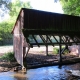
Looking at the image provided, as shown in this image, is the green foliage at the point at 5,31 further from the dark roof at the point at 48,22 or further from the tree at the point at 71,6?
the dark roof at the point at 48,22

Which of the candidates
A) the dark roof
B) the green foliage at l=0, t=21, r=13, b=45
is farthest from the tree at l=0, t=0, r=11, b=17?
the green foliage at l=0, t=21, r=13, b=45

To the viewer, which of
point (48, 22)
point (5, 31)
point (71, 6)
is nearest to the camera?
point (48, 22)

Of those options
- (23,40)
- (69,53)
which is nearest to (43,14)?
(23,40)

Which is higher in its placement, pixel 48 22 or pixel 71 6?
pixel 71 6

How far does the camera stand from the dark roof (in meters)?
19.3

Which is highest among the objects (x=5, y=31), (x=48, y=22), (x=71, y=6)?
(x=71, y=6)

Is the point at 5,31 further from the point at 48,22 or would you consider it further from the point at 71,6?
the point at 48,22

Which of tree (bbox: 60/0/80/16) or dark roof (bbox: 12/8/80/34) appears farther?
tree (bbox: 60/0/80/16)

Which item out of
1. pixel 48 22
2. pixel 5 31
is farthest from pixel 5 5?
pixel 5 31

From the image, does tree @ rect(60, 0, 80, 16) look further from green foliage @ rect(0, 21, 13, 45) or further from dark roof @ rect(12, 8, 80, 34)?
green foliage @ rect(0, 21, 13, 45)

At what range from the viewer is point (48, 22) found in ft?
69.2

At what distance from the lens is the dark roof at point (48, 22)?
19328 mm

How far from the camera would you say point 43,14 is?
20.7 metres

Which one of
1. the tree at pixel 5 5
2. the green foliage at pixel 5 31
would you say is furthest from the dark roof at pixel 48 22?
the green foliage at pixel 5 31
